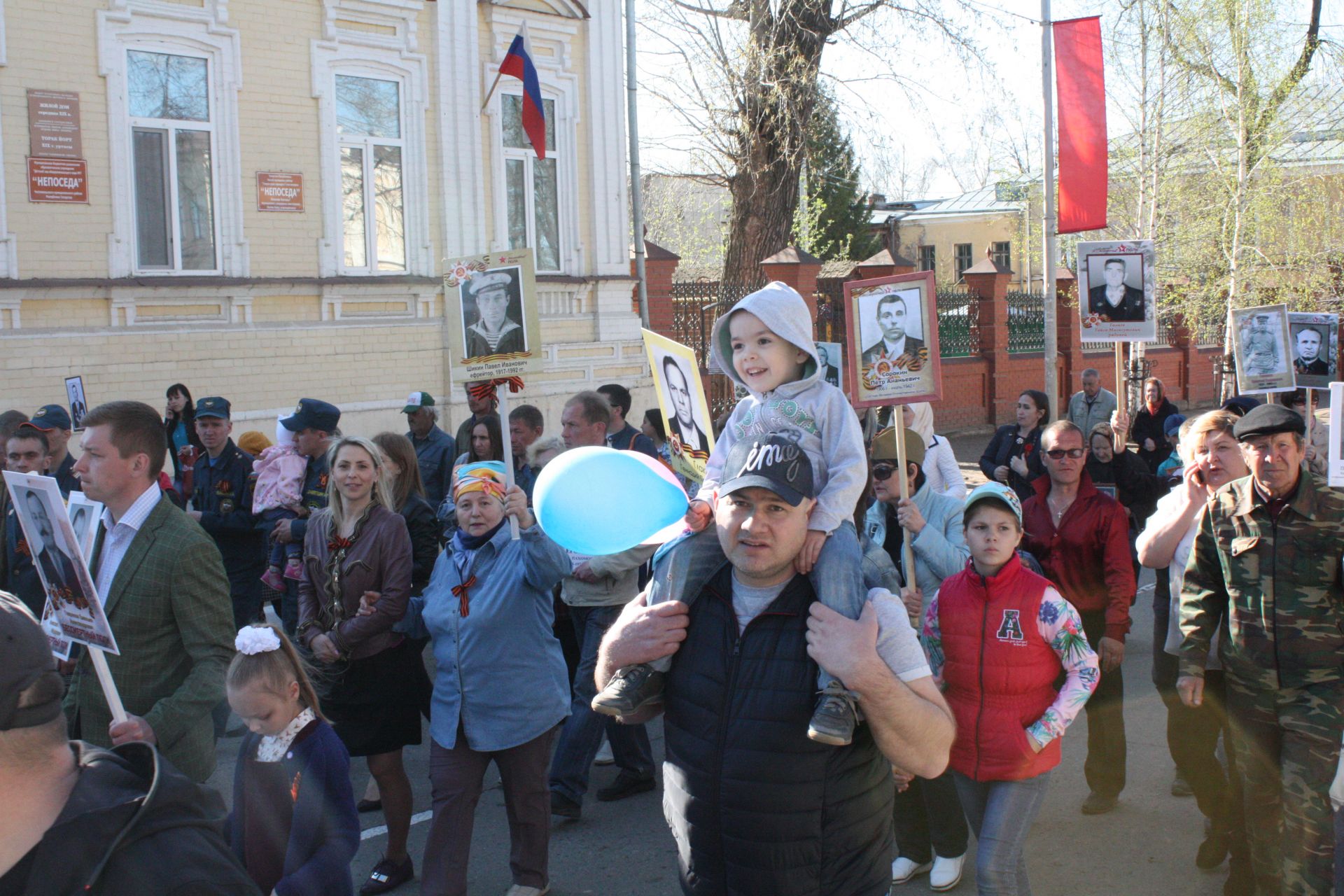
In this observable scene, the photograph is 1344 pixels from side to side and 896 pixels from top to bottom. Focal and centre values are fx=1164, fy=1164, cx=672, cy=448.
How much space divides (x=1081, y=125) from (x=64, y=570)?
42.6 ft

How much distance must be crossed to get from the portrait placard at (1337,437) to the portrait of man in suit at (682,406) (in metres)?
2.54

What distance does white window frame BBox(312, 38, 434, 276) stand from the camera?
13992mm

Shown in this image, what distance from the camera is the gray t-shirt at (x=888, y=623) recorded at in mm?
2732

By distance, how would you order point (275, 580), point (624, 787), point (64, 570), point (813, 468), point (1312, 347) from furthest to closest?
1. point (1312, 347)
2. point (275, 580)
3. point (624, 787)
4. point (64, 570)
5. point (813, 468)

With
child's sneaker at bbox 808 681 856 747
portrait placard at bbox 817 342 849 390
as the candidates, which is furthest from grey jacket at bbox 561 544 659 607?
child's sneaker at bbox 808 681 856 747

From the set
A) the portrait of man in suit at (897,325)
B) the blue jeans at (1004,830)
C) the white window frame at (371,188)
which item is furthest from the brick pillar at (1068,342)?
the blue jeans at (1004,830)

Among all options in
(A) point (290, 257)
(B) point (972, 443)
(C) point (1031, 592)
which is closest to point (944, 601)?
(C) point (1031, 592)

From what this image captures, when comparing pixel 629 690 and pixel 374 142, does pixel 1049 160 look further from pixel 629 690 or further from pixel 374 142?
pixel 629 690

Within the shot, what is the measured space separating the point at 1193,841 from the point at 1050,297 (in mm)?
10879

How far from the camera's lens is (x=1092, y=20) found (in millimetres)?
13953

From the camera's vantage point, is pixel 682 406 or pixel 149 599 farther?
pixel 682 406

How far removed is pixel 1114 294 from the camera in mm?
9617

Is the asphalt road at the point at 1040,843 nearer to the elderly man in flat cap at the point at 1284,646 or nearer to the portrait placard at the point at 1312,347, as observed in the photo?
the elderly man in flat cap at the point at 1284,646

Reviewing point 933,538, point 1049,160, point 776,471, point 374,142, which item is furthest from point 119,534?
point 1049,160
